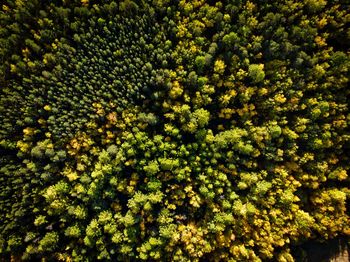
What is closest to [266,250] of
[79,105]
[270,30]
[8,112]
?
[270,30]

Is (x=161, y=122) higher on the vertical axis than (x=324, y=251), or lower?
higher

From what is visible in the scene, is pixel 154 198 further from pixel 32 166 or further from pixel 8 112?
pixel 8 112

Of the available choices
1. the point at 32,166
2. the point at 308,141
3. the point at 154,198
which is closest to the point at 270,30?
the point at 308,141

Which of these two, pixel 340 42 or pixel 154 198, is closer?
pixel 154 198

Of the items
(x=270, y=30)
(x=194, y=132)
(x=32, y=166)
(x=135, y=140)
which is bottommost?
(x=32, y=166)

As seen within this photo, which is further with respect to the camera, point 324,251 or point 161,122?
point 324,251

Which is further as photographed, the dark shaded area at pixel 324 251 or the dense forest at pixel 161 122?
the dark shaded area at pixel 324 251

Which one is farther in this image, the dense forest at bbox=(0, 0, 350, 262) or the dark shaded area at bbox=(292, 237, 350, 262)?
the dark shaded area at bbox=(292, 237, 350, 262)

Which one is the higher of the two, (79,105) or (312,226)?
(79,105)
